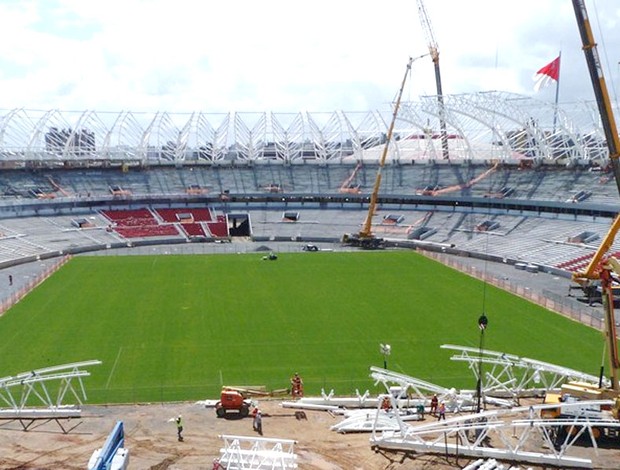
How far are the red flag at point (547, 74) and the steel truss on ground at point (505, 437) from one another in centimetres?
4781

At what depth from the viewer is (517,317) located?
40781 mm

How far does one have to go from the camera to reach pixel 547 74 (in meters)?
63.9

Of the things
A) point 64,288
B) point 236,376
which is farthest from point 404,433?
point 64,288

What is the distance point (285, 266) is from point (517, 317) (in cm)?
2304

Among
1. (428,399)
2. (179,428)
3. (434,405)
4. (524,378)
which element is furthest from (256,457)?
(524,378)

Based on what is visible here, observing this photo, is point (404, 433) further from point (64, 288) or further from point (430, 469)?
point (64, 288)

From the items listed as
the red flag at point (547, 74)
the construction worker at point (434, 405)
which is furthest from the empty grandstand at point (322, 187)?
the construction worker at point (434, 405)

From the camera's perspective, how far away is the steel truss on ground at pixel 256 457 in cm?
1936

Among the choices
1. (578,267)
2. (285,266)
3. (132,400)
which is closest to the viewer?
(132,400)

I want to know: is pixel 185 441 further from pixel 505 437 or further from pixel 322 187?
pixel 322 187

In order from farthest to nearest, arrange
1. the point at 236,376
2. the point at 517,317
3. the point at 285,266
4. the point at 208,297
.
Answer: the point at 285,266
the point at 208,297
the point at 517,317
the point at 236,376

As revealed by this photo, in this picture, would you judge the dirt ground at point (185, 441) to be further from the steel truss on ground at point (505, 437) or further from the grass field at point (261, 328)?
the grass field at point (261, 328)

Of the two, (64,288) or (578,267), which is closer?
(64,288)

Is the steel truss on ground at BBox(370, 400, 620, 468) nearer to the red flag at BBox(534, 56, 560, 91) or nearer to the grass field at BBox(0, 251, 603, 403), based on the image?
the grass field at BBox(0, 251, 603, 403)
